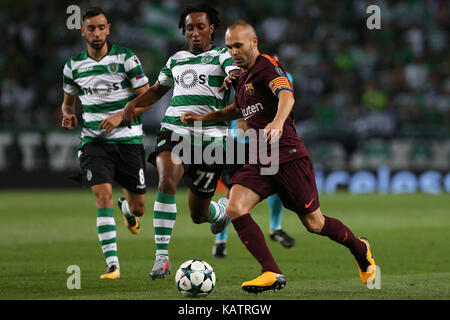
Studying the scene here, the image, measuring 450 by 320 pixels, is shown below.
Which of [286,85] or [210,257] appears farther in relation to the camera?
[210,257]

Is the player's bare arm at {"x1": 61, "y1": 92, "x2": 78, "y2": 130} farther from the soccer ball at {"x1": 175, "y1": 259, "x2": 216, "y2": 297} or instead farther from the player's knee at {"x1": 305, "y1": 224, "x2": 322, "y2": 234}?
the player's knee at {"x1": 305, "y1": 224, "x2": 322, "y2": 234}

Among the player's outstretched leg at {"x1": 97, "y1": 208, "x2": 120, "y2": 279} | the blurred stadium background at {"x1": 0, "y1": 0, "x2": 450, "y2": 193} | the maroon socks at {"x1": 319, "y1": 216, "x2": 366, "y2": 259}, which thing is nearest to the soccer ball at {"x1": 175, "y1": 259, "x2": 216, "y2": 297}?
the maroon socks at {"x1": 319, "y1": 216, "x2": 366, "y2": 259}

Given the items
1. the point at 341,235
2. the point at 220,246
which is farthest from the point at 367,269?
the point at 220,246

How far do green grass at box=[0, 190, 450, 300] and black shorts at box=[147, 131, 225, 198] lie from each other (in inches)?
33.6

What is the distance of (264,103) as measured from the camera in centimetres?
632

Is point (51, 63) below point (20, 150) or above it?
above

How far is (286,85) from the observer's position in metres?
6.09

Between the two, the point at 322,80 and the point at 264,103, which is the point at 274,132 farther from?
the point at 322,80

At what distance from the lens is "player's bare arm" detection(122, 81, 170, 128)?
751 centimetres

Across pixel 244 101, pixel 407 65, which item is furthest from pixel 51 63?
pixel 244 101

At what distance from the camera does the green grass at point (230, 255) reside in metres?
6.43

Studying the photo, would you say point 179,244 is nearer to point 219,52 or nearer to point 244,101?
point 219,52

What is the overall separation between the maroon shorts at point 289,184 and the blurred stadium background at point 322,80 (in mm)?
13766
